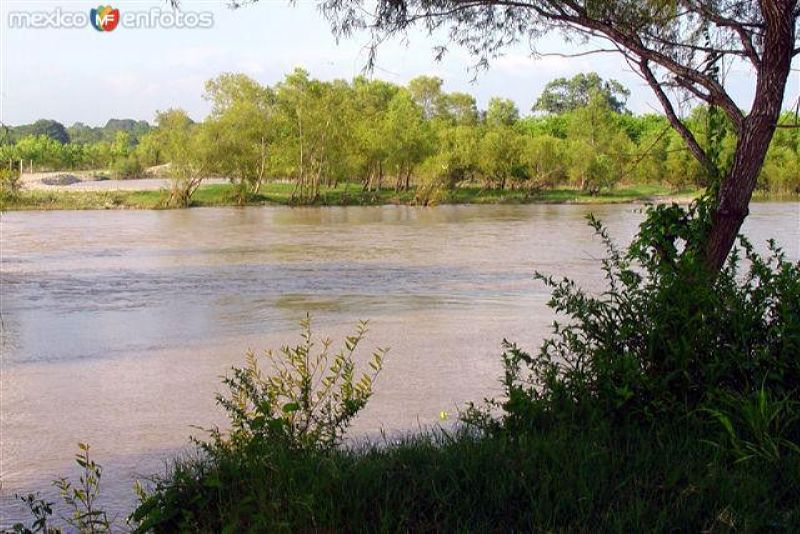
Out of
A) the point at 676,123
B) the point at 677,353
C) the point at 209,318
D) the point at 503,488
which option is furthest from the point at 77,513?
the point at 209,318

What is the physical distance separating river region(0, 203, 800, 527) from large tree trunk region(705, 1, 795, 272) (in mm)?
1246

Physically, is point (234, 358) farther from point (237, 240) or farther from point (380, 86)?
point (380, 86)

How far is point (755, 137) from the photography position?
5426mm

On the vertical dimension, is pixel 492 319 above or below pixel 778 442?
below

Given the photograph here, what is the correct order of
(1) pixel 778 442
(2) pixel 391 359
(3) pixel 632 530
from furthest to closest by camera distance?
(2) pixel 391 359 → (1) pixel 778 442 → (3) pixel 632 530

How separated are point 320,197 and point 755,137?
51.9m

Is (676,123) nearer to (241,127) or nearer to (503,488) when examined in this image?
(503,488)

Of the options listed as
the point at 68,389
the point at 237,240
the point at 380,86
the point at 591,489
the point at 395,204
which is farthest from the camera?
the point at 380,86

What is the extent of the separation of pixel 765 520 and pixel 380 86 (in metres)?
85.0

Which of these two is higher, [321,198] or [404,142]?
[404,142]

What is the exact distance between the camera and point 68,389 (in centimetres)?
866

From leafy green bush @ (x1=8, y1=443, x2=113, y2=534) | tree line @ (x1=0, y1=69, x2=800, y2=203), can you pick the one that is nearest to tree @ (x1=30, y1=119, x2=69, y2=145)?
tree line @ (x1=0, y1=69, x2=800, y2=203)

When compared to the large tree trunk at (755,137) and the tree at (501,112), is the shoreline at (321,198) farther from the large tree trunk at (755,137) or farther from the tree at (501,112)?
the large tree trunk at (755,137)

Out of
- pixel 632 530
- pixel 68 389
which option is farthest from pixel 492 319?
pixel 632 530
